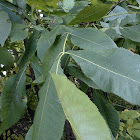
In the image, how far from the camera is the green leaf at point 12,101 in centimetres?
62

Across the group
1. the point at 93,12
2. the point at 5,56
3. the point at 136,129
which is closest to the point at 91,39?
the point at 93,12

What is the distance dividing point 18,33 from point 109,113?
1.18 feet

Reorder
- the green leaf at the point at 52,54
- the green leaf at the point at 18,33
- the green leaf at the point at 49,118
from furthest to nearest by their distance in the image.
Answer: the green leaf at the point at 18,33
the green leaf at the point at 52,54
the green leaf at the point at 49,118

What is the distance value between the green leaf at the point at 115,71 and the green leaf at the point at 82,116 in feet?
0.41

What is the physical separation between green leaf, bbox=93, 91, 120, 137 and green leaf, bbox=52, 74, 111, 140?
1.32 feet

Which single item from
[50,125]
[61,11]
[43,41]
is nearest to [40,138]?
[50,125]

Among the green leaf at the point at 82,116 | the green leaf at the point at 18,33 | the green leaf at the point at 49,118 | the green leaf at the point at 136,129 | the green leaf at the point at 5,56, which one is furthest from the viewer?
the green leaf at the point at 136,129

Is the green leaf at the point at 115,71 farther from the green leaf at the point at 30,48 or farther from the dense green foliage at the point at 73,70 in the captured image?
the green leaf at the point at 30,48

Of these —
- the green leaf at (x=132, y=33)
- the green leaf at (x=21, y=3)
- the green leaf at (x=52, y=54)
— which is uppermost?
the green leaf at (x=21, y=3)

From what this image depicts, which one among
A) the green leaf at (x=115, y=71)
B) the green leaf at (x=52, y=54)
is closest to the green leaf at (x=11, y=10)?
the green leaf at (x=52, y=54)

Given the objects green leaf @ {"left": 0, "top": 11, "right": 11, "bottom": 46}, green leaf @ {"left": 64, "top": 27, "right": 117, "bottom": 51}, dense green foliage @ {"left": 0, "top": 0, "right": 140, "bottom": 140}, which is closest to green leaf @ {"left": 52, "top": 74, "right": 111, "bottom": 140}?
dense green foliage @ {"left": 0, "top": 0, "right": 140, "bottom": 140}

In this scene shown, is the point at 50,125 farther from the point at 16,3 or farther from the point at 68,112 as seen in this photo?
the point at 16,3

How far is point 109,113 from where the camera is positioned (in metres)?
0.66

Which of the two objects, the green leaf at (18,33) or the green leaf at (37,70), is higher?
the green leaf at (18,33)
